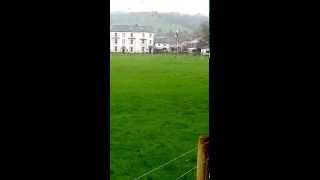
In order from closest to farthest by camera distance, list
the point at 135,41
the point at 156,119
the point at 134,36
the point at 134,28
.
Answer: the point at 156,119 → the point at 134,28 → the point at 134,36 → the point at 135,41

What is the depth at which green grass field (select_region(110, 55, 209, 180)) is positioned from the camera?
24.7 ft

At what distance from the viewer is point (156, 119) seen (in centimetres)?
1272

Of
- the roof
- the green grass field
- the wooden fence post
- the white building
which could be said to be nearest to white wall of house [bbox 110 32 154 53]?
the white building

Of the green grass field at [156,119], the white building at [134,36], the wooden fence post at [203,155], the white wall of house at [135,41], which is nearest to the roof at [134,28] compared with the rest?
the white building at [134,36]

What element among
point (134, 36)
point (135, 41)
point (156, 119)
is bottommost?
point (156, 119)

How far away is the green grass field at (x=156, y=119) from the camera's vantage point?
7525mm

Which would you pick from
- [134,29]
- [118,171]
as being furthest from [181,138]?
[134,29]

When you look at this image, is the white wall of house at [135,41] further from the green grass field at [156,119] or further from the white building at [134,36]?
the green grass field at [156,119]

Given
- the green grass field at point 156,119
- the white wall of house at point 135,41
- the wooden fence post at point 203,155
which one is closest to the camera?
the wooden fence post at point 203,155

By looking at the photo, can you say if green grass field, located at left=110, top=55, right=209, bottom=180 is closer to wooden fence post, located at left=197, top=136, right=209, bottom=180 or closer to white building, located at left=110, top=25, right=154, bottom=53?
wooden fence post, located at left=197, top=136, right=209, bottom=180

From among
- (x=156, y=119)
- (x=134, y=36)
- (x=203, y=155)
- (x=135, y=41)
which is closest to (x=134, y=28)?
(x=134, y=36)

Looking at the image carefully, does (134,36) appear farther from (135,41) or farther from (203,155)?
(203,155)
